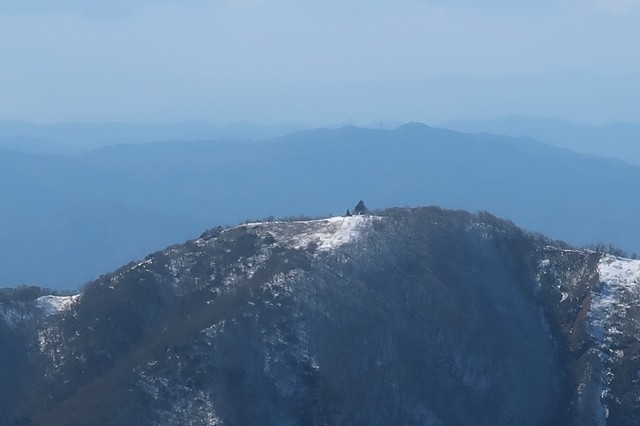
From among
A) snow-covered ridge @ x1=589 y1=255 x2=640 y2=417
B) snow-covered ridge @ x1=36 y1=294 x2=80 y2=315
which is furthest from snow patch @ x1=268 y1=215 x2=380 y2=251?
snow-covered ridge @ x1=589 y1=255 x2=640 y2=417

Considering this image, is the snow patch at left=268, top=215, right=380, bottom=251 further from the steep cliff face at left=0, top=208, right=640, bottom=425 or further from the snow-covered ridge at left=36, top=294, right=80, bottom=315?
the snow-covered ridge at left=36, top=294, right=80, bottom=315

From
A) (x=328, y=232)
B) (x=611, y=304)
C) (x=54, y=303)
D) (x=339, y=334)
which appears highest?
(x=328, y=232)

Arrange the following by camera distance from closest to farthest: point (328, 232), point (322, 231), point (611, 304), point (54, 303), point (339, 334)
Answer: point (339, 334)
point (611, 304)
point (54, 303)
point (328, 232)
point (322, 231)

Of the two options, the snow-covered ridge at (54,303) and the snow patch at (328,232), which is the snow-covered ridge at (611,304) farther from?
the snow-covered ridge at (54,303)

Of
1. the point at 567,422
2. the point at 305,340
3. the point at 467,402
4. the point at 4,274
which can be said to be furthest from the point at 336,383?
the point at 4,274

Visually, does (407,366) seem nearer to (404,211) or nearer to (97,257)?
(404,211)

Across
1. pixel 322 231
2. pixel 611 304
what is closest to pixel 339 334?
pixel 322 231

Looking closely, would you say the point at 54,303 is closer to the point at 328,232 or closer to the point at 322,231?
the point at 322,231
